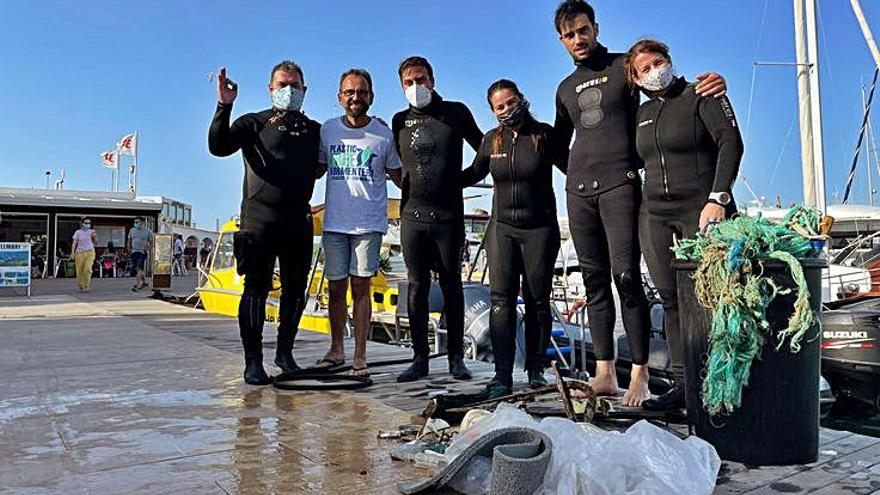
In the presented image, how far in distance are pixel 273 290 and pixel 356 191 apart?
5.67 metres

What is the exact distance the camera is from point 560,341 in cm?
657

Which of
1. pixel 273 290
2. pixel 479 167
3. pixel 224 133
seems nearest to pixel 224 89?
pixel 224 133

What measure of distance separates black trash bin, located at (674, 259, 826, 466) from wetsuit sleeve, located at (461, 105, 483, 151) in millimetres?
2161

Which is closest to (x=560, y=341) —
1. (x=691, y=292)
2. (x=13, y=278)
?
(x=691, y=292)

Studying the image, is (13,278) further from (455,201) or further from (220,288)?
(455,201)

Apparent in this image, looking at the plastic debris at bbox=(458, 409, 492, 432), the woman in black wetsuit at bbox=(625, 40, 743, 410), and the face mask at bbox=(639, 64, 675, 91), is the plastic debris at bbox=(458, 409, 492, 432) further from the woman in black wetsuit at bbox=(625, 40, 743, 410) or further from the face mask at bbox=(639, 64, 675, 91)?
the face mask at bbox=(639, 64, 675, 91)

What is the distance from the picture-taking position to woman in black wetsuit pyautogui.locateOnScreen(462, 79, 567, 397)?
3.58 meters

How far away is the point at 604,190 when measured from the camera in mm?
3268

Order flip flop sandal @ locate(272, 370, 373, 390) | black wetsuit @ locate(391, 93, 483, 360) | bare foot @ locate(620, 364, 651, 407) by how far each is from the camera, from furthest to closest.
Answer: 1. black wetsuit @ locate(391, 93, 483, 360)
2. flip flop sandal @ locate(272, 370, 373, 390)
3. bare foot @ locate(620, 364, 651, 407)

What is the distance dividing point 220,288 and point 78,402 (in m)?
7.83

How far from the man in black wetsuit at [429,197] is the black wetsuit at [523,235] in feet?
1.15

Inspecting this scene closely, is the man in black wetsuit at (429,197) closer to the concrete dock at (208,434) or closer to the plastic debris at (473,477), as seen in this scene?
the concrete dock at (208,434)

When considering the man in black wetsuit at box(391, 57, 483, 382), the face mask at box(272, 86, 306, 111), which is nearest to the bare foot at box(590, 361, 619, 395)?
the man in black wetsuit at box(391, 57, 483, 382)

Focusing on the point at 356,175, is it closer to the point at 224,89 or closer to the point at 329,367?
the point at 224,89
